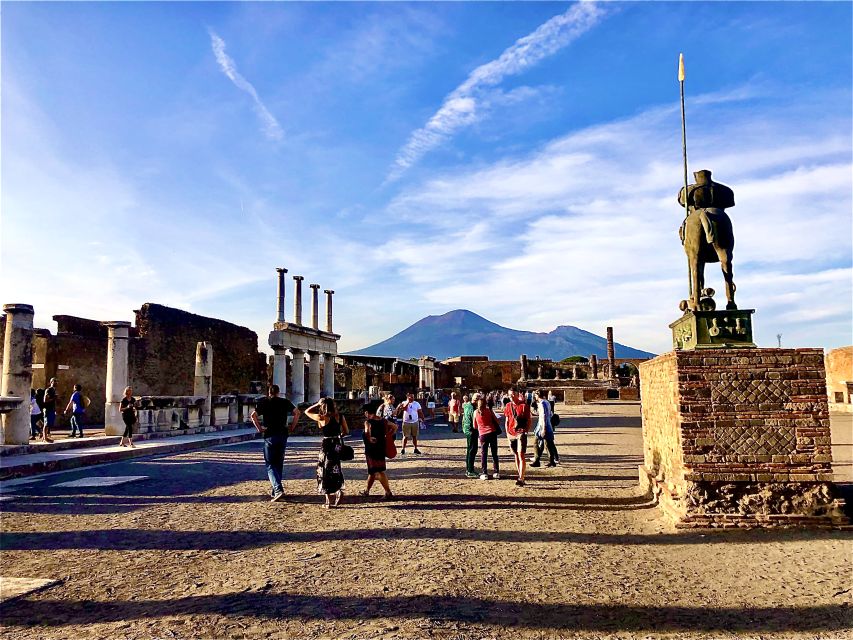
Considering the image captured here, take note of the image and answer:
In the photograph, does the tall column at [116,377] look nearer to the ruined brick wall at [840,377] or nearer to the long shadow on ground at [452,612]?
the long shadow on ground at [452,612]

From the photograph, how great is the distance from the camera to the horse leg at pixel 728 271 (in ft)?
22.6

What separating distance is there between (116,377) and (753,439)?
1478 centimetres

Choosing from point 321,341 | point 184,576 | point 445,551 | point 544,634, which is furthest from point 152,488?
point 321,341

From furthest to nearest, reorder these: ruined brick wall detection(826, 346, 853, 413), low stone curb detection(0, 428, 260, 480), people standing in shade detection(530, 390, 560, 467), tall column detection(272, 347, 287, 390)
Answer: ruined brick wall detection(826, 346, 853, 413) < tall column detection(272, 347, 287, 390) < people standing in shade detection(530, 390, 560, 467) < low stone curb detection(0, 428, 260, 480)

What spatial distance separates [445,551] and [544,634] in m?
1.88

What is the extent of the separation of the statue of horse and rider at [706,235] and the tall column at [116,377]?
14018 millimetres

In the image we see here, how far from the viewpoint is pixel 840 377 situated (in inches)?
1195

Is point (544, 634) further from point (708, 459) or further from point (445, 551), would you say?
point (708, 459)

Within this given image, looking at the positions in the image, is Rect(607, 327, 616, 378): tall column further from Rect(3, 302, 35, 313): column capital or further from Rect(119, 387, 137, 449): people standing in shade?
Rect(3, 302, 35, 313): column capital

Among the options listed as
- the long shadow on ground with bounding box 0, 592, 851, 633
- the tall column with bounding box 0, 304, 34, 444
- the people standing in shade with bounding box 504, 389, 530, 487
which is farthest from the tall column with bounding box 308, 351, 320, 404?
the long shadow on ground with bounding box 0, 592, 851, 633

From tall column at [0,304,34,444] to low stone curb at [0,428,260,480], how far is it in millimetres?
963

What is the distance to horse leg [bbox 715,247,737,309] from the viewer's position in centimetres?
690

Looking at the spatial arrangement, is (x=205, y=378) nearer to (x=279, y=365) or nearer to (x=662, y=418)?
(x=279, y=365)

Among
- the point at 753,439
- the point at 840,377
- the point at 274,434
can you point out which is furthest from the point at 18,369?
the point at 840,377
